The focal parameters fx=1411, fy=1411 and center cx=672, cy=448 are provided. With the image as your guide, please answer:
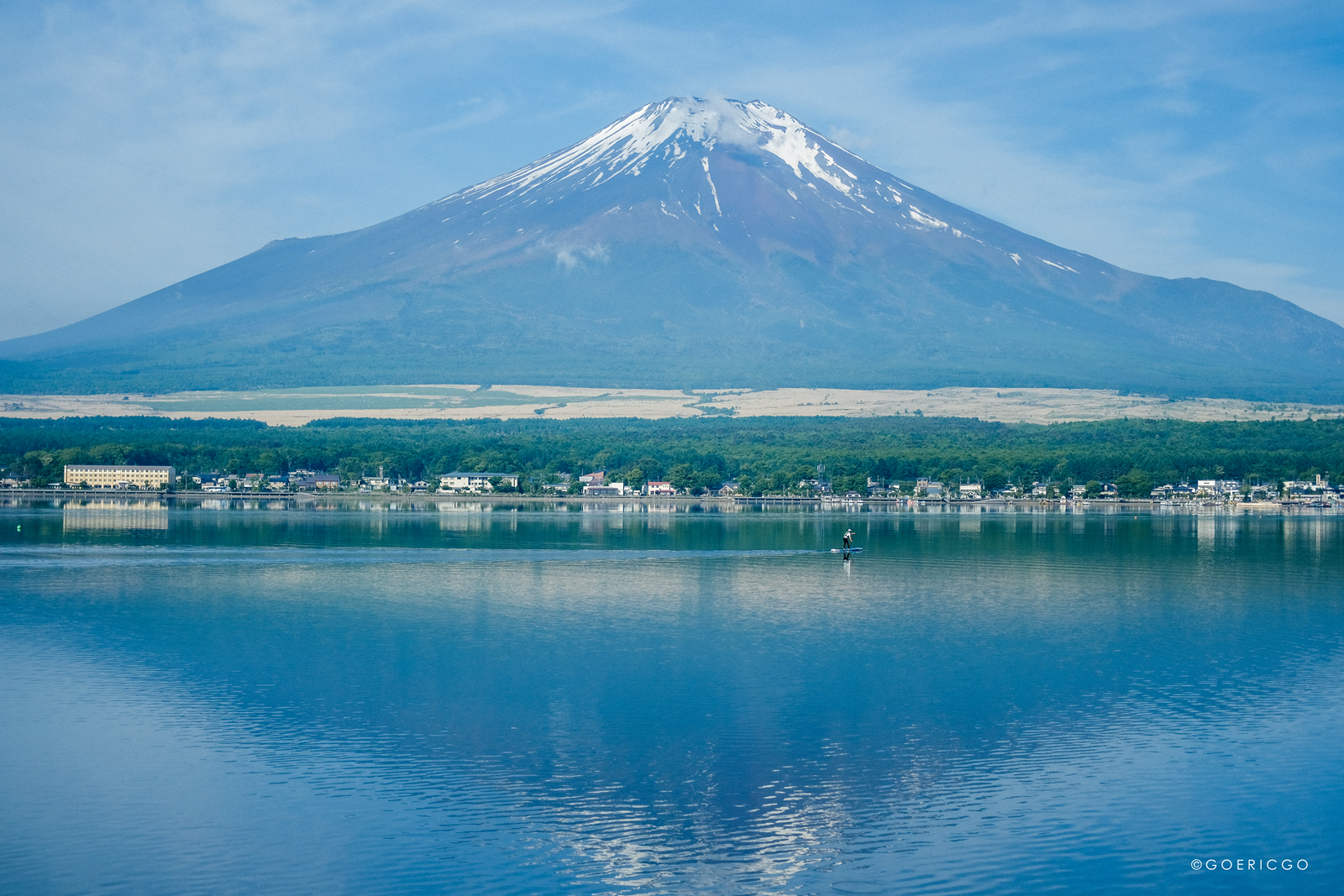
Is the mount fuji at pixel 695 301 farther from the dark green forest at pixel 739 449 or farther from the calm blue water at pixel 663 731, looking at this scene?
the calm blue water at pixel 663 731

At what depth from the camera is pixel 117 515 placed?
5441 centimetres

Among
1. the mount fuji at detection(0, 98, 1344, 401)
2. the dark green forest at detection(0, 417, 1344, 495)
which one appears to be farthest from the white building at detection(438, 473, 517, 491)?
the mount fuji at detection(0, 98, 1344, 401)

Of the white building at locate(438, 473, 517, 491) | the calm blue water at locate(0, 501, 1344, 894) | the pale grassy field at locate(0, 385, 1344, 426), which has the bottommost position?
the calm blue water at locate(0, 501, 1344, 894)

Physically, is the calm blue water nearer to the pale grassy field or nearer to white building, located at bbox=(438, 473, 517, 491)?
white building, located at bbox=(438, 473, 517, 491)

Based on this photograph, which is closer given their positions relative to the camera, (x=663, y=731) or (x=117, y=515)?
Result: (x=663, y=731)

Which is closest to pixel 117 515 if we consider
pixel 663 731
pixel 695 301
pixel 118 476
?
pixel 118 476

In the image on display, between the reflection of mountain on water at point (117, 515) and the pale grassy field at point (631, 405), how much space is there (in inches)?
2087

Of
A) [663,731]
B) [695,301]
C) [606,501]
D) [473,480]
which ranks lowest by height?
[663,731]

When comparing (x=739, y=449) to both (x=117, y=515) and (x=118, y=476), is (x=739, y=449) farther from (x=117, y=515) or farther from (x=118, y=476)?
(x=117, y=515)

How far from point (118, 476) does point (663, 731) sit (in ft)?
235

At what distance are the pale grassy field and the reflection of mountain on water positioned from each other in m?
53.0

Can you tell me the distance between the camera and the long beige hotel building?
3113 inches

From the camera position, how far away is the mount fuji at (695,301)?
460 ft

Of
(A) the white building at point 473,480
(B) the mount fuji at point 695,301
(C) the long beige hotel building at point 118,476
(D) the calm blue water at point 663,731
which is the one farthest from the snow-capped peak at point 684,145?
(D) the calm blue water at point 663,731
